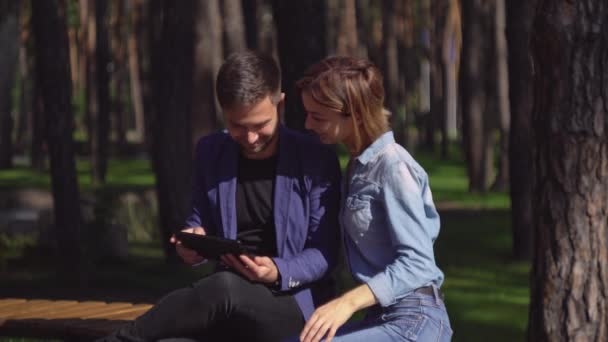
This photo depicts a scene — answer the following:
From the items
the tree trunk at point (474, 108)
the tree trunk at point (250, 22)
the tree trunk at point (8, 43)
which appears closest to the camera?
the tree trunk at point (250, 22)

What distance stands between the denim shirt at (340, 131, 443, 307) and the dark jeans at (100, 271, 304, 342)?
1.47 feet

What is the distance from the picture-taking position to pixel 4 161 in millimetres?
27922

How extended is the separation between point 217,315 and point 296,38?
16.6 feet

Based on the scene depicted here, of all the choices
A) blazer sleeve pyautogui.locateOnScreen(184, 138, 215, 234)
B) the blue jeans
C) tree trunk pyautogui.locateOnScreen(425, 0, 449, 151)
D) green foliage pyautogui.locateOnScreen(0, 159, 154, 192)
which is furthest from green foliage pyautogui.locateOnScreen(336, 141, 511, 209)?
the blue jeans

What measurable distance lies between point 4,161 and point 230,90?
24751 mm

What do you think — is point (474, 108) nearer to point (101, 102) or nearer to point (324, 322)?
point (101, 102)

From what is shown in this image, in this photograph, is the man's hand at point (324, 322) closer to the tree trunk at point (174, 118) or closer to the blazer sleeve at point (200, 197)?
the blazer sleeve at point (200, 197)

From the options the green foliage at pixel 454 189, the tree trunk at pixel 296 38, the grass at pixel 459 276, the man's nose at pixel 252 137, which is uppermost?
the tree trunk at pixel 296 38

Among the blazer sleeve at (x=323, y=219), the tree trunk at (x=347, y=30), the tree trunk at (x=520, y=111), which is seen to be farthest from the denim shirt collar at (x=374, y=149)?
the tree trunk at (x=347, y=30)

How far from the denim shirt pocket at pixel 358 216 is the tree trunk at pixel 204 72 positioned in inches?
374

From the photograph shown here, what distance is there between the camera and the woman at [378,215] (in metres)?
3.80

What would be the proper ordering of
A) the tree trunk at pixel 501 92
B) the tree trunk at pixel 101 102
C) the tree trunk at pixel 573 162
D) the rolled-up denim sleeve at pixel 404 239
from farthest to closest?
the tree trunk at pixel 101 102
the tree trunk at pixel 501 92
the tree trunk at pixel 573 162
the rolled-up denim sleeve at pixel 404 239

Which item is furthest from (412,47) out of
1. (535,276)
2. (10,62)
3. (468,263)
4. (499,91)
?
(535,276)

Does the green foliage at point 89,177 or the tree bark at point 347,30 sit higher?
the tree bark at point 347,30
